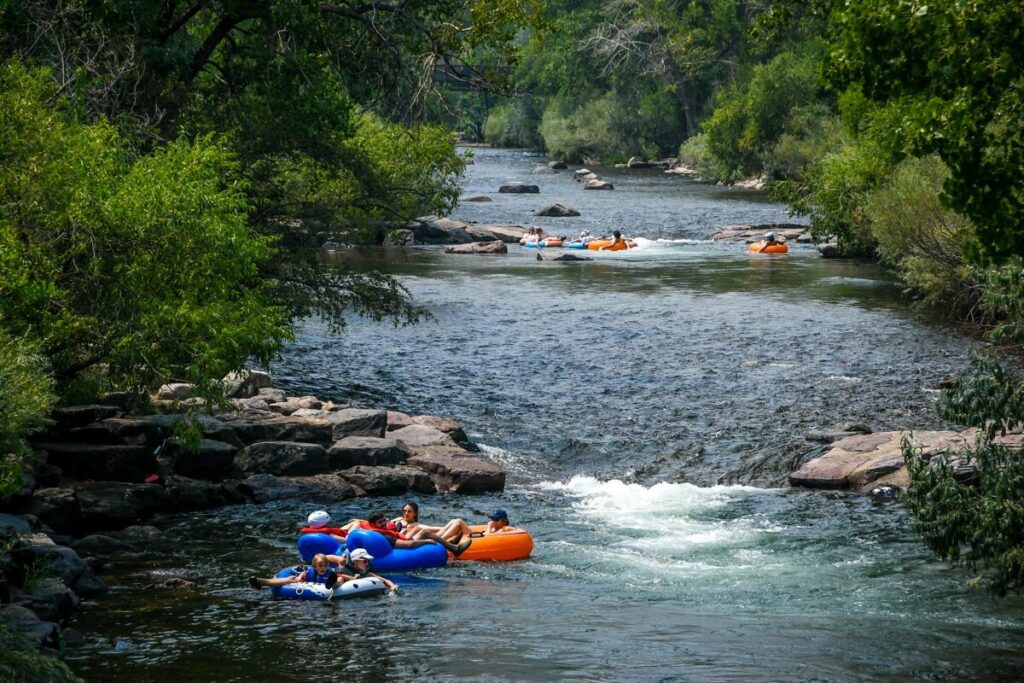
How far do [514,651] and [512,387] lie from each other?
15185 mm

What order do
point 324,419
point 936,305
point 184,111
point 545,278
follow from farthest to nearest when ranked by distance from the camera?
point 545,278 → point 936,305 → point 184,111 → point 324,419

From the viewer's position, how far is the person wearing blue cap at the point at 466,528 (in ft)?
64.7

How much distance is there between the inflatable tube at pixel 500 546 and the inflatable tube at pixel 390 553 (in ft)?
1.61

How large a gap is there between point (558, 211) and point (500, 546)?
1812 inches

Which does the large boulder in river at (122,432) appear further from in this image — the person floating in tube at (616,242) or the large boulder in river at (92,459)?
the person floating in tube at (616,242)

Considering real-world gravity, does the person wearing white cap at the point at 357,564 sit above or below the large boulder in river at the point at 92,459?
below

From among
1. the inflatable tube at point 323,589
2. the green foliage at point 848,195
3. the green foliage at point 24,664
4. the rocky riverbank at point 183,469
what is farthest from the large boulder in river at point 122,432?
the green foliage at point 848,195

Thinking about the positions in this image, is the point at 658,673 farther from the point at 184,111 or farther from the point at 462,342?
the point at 462,342

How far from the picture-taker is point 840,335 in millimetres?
34375

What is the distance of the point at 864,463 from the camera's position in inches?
921

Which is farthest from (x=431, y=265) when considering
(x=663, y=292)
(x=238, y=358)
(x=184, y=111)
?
(x=238, y=358)

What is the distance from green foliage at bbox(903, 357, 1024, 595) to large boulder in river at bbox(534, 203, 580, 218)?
49.0 m

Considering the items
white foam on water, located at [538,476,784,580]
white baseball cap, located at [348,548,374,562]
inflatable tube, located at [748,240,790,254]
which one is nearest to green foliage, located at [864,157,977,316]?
inflatable tube, located at [748,240,790,254]

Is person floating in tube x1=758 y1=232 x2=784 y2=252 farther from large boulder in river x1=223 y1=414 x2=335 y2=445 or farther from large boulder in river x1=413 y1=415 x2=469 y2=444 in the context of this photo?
large boulder in river x1=223 y1=414 x2=335 y2=445
